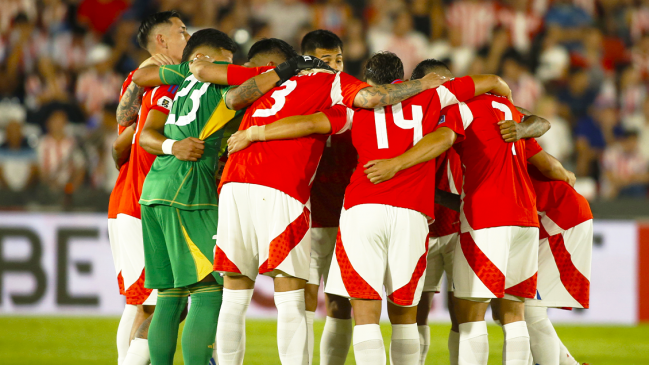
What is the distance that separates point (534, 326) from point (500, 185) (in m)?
1.12

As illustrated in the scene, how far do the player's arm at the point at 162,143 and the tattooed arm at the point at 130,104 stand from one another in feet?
1.28

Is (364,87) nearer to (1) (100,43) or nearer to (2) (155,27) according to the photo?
(2) (155,27)

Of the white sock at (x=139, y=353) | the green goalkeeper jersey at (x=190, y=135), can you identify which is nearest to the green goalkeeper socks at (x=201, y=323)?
the white sock at (x=139, y=353)

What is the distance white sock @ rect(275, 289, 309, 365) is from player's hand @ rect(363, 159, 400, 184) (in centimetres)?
84

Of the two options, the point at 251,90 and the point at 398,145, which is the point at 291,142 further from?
the point at 398,145

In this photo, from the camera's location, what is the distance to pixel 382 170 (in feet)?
14.5

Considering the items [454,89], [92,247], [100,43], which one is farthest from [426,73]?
[100,43]

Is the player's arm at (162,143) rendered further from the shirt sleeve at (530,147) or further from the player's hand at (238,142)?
the shirt sleeve at (530,147)

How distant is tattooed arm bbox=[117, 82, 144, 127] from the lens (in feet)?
17.1

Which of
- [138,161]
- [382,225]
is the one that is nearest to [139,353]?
[138,161]

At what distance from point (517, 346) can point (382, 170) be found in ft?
4.73

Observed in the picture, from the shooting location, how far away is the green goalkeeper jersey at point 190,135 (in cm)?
459

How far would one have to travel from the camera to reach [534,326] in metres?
5.12

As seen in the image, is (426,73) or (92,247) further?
(92,247)
